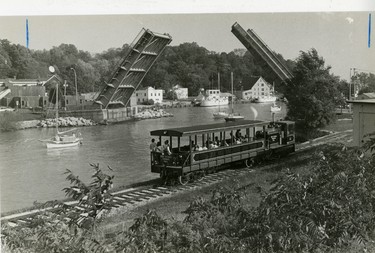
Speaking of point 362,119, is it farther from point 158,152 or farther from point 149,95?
point 149,95

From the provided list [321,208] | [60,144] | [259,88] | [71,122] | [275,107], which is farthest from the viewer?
[71,122]

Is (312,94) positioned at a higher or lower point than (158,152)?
higher

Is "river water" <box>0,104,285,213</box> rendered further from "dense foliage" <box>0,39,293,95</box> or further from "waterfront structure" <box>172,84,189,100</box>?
"waterfront structure" <box>172,84,189,100</box>

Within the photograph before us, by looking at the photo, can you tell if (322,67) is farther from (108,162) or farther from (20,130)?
(20,130)

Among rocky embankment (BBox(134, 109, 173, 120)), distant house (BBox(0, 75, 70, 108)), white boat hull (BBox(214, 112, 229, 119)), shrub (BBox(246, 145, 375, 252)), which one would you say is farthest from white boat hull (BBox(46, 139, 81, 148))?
shrub (BBox(246, 145, 375, 252))

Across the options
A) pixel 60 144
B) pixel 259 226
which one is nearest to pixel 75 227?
pixel 259 226

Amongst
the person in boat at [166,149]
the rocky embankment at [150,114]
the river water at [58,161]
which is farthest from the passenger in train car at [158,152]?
the rocky embankment at [150,114]
